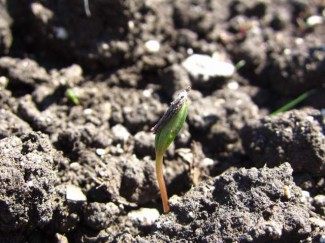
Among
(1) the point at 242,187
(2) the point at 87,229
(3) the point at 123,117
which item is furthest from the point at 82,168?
(1) the point at 242,187

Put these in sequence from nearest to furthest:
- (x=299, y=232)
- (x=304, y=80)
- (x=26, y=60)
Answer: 1. (x=299, y=232)
2. (x=26, y=60)
3. (x=304, y=80)

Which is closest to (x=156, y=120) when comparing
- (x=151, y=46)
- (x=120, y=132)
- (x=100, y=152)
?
(x=120, y=132)

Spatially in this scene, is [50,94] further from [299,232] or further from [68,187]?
[299,232]

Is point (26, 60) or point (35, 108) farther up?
point (26, 60)

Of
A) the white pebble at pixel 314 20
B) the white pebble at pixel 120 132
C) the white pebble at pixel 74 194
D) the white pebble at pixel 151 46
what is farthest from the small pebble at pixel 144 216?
the white pebble at pixel 314 20

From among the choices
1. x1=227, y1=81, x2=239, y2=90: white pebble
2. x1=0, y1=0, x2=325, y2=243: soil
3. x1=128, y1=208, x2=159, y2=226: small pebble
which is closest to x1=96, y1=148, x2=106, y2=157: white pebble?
x1=0, y1=0, x2=325, y2=243: soil

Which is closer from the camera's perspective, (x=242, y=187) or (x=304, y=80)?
(x=242, y=187)

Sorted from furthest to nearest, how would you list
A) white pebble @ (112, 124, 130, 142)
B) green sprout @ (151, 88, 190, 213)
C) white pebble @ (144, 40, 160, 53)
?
1. white pebble @ (144, 40, 160, 53)
2. white pebble @ (112, 124, 130, 142)
3. green sprout @ (151, 88, 190, 213)

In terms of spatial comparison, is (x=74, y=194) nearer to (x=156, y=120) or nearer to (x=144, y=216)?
(x=144, y=216)

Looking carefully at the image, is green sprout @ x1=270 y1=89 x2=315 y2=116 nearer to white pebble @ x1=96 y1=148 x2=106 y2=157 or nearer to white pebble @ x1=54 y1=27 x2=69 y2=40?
white pebble @ x1=96 y1=148 x2=106 y2=157
